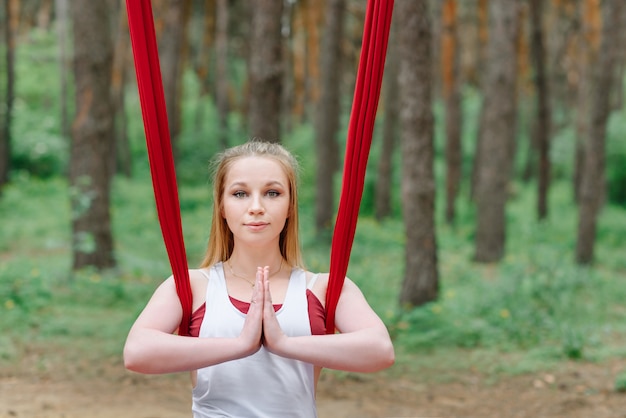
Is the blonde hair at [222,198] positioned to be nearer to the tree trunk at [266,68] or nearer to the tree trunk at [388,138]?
Answer: the tree trunk at [266,68]

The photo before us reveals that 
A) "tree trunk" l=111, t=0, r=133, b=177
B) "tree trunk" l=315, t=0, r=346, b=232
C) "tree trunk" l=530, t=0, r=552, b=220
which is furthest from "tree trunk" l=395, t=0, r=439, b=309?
"tree trunk" l=111, t=0, r=133, b=177

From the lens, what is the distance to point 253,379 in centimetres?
222

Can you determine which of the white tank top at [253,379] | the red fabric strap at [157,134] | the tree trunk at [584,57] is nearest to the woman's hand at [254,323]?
the white tank top at [253,379]

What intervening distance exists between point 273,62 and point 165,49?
8036 mm

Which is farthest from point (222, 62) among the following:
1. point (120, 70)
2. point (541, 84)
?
point (541, 84)

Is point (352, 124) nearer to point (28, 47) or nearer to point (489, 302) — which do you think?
point (489, 302)

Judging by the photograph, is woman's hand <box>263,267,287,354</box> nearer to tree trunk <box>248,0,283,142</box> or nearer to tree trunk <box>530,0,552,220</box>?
tree trunk <box>248,0,283,142</box>

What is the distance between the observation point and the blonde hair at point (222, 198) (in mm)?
2404

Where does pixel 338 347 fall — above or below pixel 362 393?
above

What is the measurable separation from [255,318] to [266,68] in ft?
18.0

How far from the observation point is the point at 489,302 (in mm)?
8008

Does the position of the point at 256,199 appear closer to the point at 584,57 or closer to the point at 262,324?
the point at 262,324

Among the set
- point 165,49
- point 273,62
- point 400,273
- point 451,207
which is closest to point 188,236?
point 165,49

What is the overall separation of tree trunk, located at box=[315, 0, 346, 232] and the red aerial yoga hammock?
10920 mm
